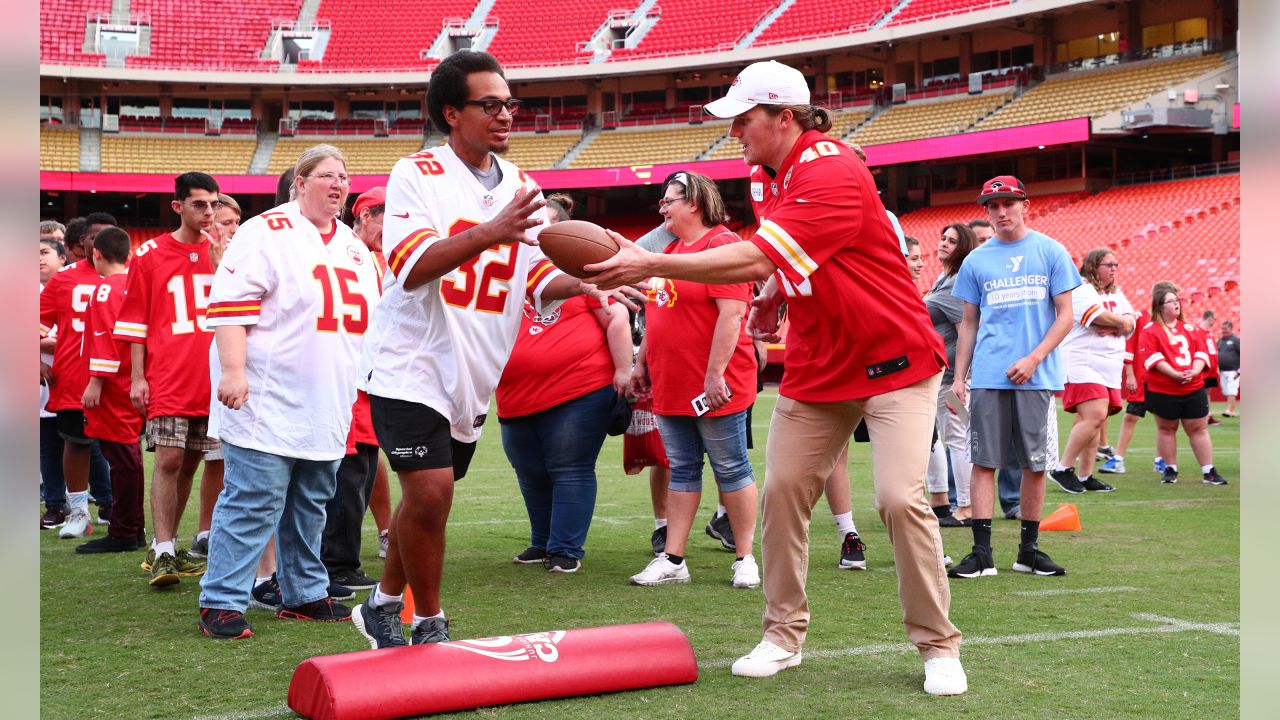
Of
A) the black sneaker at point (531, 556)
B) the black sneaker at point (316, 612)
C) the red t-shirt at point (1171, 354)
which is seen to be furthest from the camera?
the red t-shirt at point (1171, 354)

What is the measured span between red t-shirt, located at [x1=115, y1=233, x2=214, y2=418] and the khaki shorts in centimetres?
4

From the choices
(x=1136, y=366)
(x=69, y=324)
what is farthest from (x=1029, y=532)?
(x=1136, y=366)

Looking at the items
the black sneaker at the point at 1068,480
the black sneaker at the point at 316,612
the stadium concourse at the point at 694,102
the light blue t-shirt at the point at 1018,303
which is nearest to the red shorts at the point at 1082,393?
the black sneaker at the point at 1068,480

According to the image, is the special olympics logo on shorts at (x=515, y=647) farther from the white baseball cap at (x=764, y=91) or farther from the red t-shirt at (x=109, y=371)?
the red t-shirt at (x=109, y=371)

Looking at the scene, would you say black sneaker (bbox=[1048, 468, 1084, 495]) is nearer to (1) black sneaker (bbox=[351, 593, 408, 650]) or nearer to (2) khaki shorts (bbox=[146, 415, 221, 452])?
(2) khaki shorts (bbox=[146, 415, 221, 452])

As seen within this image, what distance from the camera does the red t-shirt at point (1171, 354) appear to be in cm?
1059

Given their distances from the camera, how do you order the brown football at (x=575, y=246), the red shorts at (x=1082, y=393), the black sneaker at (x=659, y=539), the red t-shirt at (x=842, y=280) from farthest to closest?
the red shorts at (x=1082, y=393), the black sneaker at (x=659, y=539), the red t-shirt at (x=842, y=280), the brown football at (x=575, y=246)

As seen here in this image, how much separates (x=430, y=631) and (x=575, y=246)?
1.47 meters

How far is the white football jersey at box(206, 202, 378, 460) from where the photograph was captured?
15.4 feet

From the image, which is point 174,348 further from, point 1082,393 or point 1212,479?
point 1212,479

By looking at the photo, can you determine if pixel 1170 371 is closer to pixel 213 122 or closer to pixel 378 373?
pixel 378 373

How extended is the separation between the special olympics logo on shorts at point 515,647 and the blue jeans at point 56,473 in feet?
17.3

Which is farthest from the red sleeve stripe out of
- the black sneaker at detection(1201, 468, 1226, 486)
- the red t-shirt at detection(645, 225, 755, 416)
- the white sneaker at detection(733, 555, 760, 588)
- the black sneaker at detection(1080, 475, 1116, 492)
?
the black sneaker at detection(1201, 468, 1226, 486)
